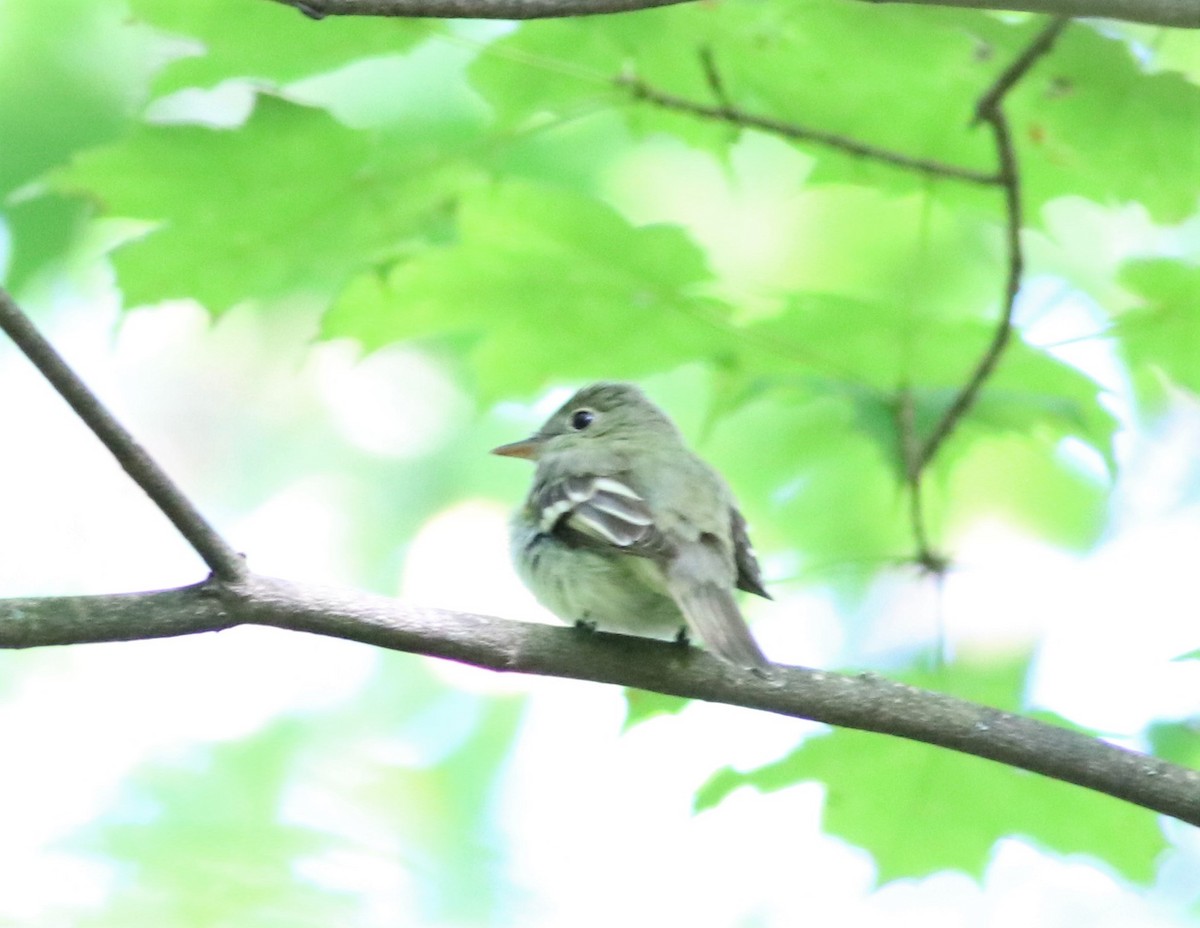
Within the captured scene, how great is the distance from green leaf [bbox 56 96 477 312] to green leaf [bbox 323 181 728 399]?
4.6 inches

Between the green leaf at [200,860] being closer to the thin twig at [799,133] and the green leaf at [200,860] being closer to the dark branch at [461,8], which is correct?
the thin twig at [799,133]

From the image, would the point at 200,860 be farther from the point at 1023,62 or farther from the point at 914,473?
the point at 1023,62

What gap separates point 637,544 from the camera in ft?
10.3

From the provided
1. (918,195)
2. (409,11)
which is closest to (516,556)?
(918,195)

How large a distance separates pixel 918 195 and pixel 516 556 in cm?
144

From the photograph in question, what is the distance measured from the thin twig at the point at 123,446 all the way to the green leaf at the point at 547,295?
3.96 feet

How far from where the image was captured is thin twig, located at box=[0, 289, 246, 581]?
212cm

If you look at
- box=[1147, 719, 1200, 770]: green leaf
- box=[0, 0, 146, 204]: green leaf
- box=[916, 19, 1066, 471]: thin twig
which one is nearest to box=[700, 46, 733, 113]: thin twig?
box=[916, 19, 1066, 471]: thin twig

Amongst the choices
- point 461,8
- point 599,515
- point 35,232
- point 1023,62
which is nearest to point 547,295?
point 599,515

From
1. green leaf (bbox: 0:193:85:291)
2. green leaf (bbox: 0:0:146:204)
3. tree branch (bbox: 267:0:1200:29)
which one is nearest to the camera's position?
tree branch (bbox: 267:0:1200:29)

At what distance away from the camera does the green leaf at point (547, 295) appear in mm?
3393

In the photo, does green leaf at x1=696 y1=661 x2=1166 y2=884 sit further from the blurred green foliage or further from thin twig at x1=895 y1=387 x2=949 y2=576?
thin twig at x1=895 y1=387 x2=949 y2=576

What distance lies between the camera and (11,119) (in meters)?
5.07

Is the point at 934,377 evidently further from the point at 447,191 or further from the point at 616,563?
the point at 447,191
